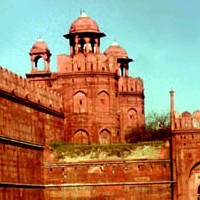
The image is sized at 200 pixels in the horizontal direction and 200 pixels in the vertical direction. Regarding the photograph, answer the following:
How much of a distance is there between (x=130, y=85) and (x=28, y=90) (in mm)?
11192

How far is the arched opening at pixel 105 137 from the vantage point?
4022 centimetres

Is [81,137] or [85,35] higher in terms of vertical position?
[85,35]

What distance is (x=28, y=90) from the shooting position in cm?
3478

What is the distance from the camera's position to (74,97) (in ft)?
131

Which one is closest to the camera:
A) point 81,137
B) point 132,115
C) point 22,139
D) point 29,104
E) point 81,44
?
point 22,139

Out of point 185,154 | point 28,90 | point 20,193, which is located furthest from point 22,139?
point 185,154

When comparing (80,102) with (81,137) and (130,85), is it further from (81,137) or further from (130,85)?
(130,85)

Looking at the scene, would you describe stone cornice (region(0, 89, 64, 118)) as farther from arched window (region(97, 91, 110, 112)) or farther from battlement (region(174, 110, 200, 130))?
battlement (region(174, 110, 200, 130))

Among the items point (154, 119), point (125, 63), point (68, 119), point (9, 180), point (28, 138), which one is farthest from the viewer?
point (154, 119)

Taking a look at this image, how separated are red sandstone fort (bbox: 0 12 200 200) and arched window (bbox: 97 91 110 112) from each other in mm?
47

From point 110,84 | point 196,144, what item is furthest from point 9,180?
point 110,84

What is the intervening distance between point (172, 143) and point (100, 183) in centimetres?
333

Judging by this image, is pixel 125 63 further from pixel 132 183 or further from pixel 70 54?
pixel 132 183

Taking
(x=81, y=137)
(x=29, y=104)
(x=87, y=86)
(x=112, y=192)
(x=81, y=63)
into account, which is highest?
(x=81, y=63)
